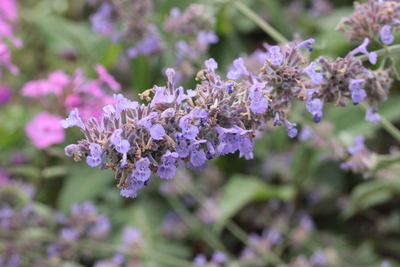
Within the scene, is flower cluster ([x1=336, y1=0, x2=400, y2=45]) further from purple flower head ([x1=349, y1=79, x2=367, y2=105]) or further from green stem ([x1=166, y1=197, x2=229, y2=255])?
green stem ([x1=166, y1=197, x2=229, y2=255])

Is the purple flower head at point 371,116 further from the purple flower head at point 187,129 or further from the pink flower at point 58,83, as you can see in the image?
the pink flower at point 58,83

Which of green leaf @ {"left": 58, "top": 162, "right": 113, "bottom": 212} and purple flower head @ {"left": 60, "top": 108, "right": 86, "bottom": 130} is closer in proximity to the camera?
purple flower head @ {"left": 60, "top": 108, "right": 86, "bottom": 130}

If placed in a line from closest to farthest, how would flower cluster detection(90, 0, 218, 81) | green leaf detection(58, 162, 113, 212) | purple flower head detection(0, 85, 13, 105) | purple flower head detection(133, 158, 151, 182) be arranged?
1. purple flower head detection(133, 158, 151, 182)
2. flower cluster detection(90, 0, 218, 81)
3. green leaf detection(58, 162, 113, 212)
4. purple flower head detection(0, 85, 13, 105)

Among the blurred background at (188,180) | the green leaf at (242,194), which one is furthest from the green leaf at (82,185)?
the green leaf at (242,194)

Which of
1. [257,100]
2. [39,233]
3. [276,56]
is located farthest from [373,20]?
[39,233]

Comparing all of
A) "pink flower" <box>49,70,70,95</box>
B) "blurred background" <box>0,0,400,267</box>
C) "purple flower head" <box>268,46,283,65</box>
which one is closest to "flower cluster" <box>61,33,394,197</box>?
"purple flower head" <box>268,46,283,65</box>

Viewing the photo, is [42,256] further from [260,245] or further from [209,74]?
[209,74]
